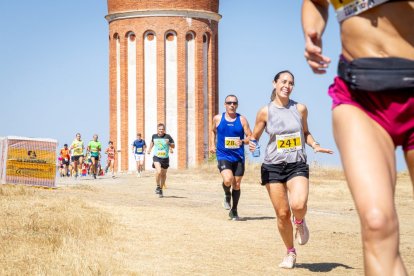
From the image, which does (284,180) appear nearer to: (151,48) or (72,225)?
(72,225)

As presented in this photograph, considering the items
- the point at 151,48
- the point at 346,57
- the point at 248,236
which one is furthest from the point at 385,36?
the point at 151,48

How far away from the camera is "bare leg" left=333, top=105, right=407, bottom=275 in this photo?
4.38m

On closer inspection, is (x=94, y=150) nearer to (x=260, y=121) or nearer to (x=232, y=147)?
(x=232, y=147)

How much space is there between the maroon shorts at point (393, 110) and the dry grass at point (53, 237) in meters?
4.95

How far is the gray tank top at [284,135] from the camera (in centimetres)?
1113

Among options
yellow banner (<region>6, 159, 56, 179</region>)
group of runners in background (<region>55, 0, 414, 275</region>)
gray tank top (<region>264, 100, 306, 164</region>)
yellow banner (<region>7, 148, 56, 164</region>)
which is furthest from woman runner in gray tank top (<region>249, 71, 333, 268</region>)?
yellow banner (<region>7, 148, 56, 164</region>)

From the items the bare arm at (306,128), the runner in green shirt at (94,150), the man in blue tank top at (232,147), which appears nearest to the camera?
the bare arm at (306,128)

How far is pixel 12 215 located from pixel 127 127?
4183 cm

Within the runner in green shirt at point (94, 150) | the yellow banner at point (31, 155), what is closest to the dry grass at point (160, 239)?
the yellow banner at point (31, 155)

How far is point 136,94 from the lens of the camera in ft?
185

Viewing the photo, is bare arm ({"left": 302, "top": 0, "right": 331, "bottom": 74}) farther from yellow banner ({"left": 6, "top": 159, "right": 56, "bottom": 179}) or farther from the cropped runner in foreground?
yellow banner ({"left": 6, "top": 159, "right": 56, "bottom": 179})

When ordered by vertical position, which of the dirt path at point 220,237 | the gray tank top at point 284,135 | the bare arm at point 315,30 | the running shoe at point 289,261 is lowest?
the dirt path at point 220,237

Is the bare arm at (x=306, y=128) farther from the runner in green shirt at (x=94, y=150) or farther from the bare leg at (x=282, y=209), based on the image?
the runner in green shirt at (x=94, y=150)

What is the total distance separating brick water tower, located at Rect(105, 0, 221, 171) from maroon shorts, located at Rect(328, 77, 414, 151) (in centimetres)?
5091
